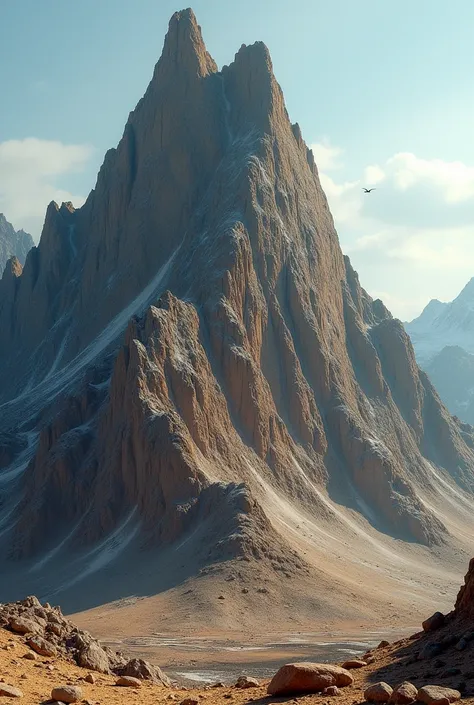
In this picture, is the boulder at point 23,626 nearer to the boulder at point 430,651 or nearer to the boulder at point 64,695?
the boulder at point 64,695

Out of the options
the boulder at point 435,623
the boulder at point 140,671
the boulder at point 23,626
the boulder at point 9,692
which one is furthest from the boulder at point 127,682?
the boulder at point 435,623

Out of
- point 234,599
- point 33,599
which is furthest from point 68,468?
point 33,599

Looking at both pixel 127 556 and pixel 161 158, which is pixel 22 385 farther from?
pixel 127 556

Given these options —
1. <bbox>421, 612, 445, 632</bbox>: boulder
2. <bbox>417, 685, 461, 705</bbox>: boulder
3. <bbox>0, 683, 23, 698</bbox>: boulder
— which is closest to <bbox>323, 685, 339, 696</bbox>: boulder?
<bbox>417, 685, 461, 705</bbox>: boulder

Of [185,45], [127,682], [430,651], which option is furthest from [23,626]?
[185,45]

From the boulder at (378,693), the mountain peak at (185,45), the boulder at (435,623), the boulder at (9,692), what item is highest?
the mountain peak at (185,45)

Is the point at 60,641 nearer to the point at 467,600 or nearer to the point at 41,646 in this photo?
the point at 41,646
